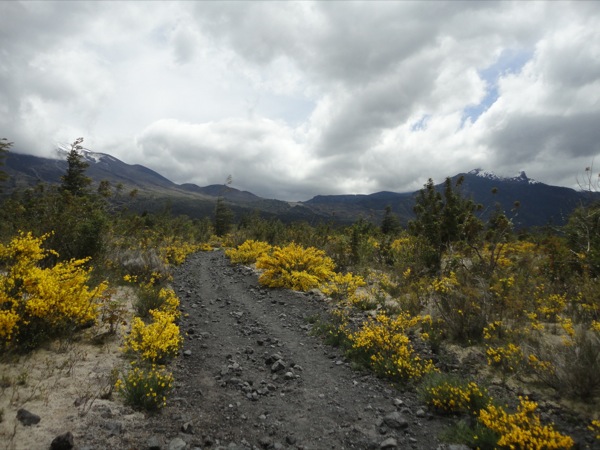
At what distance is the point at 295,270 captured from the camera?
1264 centimetres

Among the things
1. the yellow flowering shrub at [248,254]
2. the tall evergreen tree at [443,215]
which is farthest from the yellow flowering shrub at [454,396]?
the yellow flowering shrub at [248,254]

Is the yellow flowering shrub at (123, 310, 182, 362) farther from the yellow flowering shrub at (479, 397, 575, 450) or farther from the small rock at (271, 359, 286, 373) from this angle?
the yellow flowering shrub at (479, 397, 575, 450)

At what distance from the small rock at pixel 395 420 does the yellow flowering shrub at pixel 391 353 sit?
1034 millimetres

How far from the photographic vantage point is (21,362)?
461 centimetres

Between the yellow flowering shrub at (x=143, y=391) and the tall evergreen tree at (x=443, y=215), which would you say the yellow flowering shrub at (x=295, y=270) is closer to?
the tall evergreen tree at (x=443, y=215)

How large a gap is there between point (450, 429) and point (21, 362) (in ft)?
20.3

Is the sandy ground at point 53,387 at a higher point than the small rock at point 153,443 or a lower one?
higher

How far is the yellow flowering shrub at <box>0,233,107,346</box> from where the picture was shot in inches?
193

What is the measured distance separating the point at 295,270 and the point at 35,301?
871cm

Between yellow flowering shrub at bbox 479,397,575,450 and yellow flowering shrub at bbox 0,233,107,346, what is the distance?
6524mm

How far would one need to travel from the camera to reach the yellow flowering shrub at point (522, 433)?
3.09 metres

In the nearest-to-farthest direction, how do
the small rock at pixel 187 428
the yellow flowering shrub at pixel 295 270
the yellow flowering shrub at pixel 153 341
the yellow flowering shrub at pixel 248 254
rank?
the small rock at pixel 187 428, the yellow flowering shrub at pixel 153 341, the yellow flowering shrub at pixel 295 270, the yellow flowering shrub at pixel 248 254

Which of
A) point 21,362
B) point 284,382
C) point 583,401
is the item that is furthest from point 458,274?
point 21,362

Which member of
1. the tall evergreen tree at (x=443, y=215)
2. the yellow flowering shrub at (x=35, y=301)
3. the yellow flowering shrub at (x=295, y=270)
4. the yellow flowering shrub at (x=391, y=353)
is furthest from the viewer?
the tall evergreen tree at (x=443, y=215)
